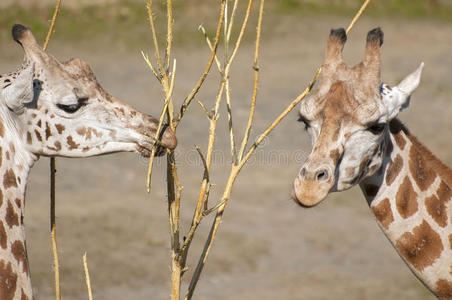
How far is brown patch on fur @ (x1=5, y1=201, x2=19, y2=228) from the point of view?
16.7 feet

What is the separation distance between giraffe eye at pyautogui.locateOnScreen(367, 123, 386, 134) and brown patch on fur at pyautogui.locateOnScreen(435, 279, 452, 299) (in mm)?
1268

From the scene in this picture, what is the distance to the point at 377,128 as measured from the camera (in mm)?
5938

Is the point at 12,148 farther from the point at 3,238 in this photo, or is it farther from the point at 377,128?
the point at 377,128

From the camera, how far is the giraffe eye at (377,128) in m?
5.91

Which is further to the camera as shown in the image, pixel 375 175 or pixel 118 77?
pixel 118 77

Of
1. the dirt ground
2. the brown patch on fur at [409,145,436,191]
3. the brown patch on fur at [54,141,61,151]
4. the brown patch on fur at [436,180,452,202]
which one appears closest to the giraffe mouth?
the brown patch on fur at [54,141,61,151]

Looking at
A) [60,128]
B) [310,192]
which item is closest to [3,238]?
[60,128]

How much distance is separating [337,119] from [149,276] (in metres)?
6.54

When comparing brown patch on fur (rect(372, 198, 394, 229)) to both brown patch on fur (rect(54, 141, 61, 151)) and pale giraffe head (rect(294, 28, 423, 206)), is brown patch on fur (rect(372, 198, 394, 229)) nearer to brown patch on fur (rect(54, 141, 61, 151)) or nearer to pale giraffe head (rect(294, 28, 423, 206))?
pale giraffe head (rect(294, 28, 423, 206))

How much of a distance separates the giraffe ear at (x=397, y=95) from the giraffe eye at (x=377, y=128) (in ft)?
0.22

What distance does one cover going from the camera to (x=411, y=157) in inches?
249

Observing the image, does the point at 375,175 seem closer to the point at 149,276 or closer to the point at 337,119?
the point at 337,119

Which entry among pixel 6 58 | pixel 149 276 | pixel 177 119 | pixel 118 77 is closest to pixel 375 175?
pixel 177 119

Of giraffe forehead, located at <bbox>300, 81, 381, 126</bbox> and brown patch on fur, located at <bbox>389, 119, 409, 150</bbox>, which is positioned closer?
giraffe forehead, located at <bbox>300, 81, 381, 126</bbox>
